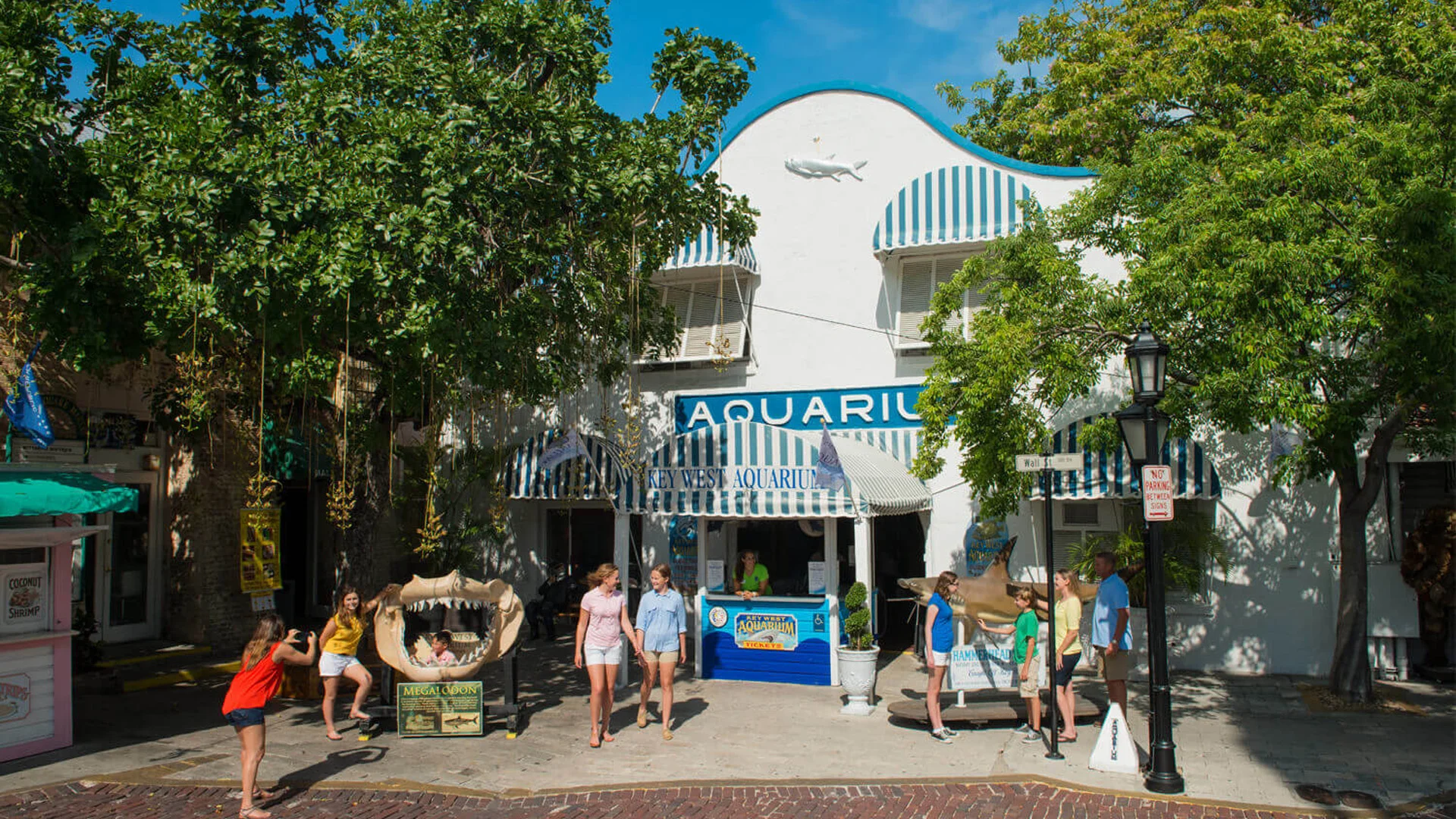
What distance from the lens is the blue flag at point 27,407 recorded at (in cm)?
1020

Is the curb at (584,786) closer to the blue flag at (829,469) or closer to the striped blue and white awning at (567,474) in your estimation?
the blue flag at (829,469)

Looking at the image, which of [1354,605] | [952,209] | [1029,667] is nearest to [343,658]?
[1029,667]

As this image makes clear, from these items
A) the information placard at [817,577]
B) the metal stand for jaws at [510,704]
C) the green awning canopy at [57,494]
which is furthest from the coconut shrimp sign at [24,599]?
the information placard at [817,577]

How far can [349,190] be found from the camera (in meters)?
9.15

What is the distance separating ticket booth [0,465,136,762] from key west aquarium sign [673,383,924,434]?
25.6ft

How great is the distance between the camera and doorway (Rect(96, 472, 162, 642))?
45.0 ft

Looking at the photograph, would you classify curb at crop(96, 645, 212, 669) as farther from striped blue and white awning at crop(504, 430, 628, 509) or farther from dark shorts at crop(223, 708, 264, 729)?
dark shorts at crop(223, 708, 264, 729)

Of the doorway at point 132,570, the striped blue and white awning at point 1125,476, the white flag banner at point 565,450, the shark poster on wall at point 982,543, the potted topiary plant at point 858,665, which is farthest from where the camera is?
the doorway at point 132,570

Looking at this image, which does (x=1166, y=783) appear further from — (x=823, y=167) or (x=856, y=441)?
(x=823, y=167)

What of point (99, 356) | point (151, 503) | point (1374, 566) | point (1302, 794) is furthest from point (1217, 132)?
point (151, 503)

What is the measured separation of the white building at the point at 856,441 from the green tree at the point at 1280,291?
1.25m

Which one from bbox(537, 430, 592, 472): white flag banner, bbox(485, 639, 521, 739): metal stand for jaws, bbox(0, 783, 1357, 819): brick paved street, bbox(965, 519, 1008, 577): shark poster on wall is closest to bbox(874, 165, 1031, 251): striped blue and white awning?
bbox(965, 519, 1008, 577): shark poster on wall

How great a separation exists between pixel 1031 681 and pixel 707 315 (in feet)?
27.2

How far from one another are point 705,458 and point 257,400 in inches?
210
